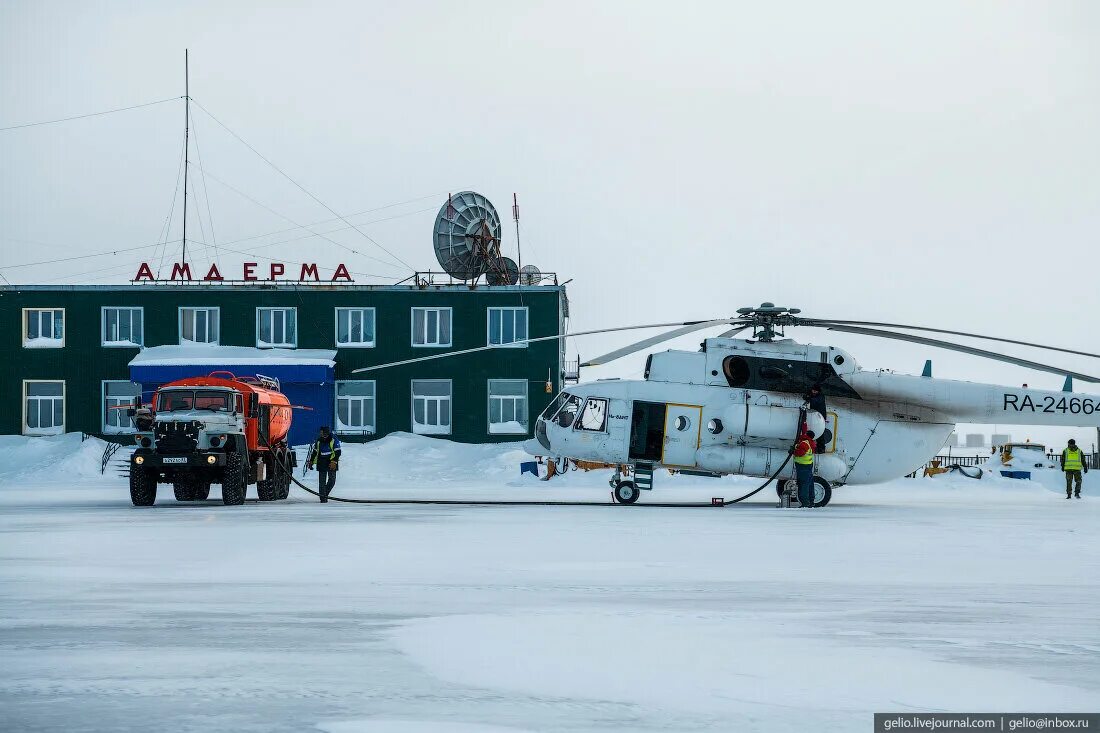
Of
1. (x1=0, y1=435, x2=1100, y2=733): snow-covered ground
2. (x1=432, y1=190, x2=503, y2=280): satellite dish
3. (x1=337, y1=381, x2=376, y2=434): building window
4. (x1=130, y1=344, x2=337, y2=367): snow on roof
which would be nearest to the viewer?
(x1=0, y1=435, x2=1100, y2=733): snow-covered ground

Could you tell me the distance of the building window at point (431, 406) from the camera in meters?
53.2

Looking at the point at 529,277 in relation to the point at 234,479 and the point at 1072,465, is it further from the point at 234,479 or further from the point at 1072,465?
the point at 234,479

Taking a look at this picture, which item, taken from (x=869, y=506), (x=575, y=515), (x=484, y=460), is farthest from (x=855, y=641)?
(x=484, y=460)

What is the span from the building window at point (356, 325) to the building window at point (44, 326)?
460 inches

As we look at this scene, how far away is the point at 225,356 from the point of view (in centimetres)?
5200

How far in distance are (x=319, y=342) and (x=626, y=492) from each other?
30758mm

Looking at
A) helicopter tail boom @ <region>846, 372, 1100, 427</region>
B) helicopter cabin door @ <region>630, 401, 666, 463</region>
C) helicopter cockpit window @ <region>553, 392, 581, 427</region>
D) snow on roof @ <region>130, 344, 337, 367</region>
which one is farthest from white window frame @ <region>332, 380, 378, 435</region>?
helicopter tail boom @ <region>846, 372, 1100, 427</region>

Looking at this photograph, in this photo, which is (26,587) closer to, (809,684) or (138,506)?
(809,684)

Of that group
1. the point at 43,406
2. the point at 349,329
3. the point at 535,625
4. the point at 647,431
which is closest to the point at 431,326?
the point at 349,329

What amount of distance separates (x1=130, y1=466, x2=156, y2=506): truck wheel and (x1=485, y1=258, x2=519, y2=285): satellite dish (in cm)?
2975

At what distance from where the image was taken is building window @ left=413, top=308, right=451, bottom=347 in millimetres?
53375

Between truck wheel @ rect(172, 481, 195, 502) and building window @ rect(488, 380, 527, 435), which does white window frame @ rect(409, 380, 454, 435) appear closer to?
building window @ rect(488, 380, 527, 435)

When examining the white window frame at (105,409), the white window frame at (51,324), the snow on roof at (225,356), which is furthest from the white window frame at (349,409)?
the white window frame at (51,324)

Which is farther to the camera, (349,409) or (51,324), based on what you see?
(51,324)
